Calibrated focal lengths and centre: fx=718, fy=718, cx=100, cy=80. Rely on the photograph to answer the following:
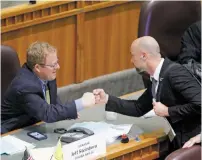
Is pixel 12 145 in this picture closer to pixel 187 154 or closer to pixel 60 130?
pixel 60 130

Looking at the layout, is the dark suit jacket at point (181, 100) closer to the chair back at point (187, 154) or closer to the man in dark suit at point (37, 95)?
the chair back at point (187, 154)

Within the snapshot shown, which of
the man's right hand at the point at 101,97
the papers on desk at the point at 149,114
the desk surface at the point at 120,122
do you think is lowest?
the desk surface at the point at 120,122

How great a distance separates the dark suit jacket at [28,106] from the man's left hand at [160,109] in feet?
1.45

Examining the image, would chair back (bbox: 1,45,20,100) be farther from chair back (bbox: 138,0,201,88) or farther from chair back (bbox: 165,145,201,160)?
chair back (bbox: 165,145,201,160)

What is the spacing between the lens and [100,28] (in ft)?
17.9

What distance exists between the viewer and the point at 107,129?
12.8ft

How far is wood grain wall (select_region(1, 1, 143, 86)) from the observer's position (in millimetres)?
4973

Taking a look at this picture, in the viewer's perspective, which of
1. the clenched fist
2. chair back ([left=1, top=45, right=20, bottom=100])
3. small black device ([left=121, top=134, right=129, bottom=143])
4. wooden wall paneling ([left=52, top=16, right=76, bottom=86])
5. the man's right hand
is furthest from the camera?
wooden wall paneling ([left=52, top=16, right=76, bottom=86])

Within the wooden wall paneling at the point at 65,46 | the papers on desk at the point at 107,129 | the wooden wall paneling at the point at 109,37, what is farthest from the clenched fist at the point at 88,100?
the wooden wall paneling at the point at 109,37

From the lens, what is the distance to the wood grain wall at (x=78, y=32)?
4973 mm

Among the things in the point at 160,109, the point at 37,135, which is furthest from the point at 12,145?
the point at 160,109

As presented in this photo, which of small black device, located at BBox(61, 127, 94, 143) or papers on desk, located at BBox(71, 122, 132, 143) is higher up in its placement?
small black device, located at BBox(61, 127, 94, 143)

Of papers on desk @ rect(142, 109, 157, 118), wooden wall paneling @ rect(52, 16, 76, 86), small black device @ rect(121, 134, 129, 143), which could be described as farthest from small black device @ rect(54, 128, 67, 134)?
wooden wall paneling @ rect(52, 16, 76, 86)

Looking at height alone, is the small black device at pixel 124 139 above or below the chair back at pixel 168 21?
below
